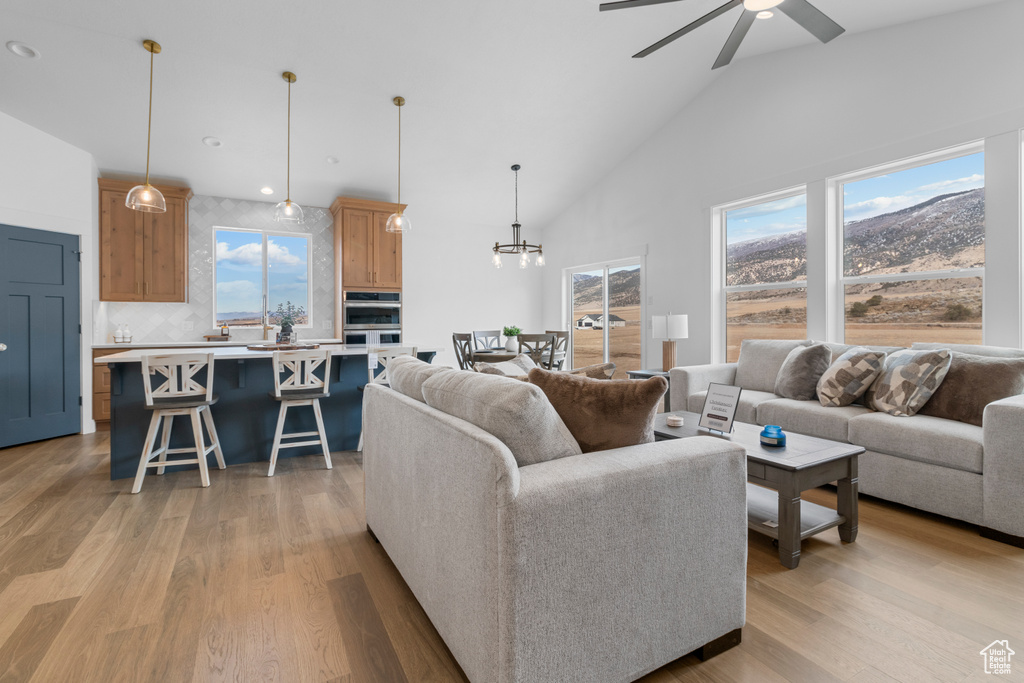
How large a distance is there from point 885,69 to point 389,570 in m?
5.01

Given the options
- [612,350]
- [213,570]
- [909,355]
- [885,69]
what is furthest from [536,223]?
[213,570]

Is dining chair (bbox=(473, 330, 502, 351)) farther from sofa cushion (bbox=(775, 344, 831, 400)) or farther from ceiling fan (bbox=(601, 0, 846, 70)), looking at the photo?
ceiling fan (bbox=(601, 0, 846, 70))

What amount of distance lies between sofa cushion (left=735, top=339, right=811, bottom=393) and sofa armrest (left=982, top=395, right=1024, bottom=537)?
165cm

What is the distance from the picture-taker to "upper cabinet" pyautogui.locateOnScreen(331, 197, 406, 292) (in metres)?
6.11

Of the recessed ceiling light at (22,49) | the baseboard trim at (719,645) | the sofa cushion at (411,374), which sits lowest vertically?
the baseboard trim at (719,645)

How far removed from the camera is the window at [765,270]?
453 centimetres

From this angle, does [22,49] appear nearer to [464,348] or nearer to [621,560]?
[464,348]

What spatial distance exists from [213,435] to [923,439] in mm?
4618

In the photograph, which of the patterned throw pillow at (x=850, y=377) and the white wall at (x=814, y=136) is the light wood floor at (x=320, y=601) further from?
the white wall at (x=814, y=136)

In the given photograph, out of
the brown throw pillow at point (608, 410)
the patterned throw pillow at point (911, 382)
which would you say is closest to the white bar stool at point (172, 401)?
the brown throw pillow at point (608, 410)

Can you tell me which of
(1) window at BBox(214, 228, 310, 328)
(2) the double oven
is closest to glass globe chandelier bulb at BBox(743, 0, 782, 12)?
(2) the double oven

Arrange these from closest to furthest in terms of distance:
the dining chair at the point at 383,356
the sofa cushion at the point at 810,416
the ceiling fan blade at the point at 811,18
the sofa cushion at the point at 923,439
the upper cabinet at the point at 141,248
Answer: the ceiling fan blade at the point at 811,18, the sofa cushion at the point at 923,439, the sofa cushion at the point at 810,416, the dining chair at the point at 383,356, the upper cabinet at the point at 141,248

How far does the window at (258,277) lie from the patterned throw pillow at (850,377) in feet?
19.4

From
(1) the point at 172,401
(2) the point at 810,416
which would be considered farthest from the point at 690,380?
(1) the point at 172,401
